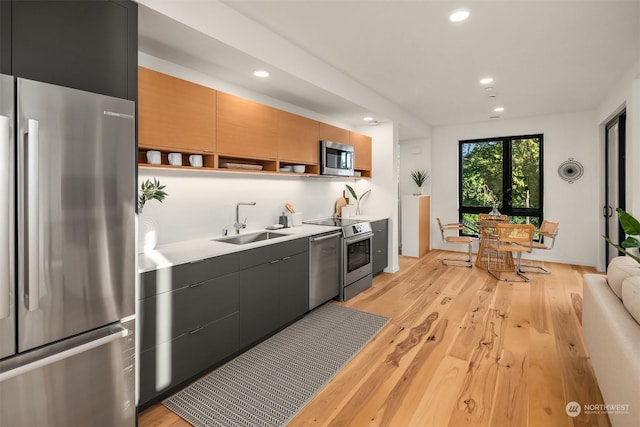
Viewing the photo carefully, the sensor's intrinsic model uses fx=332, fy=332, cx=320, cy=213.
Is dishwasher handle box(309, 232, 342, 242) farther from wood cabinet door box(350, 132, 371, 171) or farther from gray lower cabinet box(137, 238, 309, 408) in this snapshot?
wood cabinet door box(350, 132, 371, 171)

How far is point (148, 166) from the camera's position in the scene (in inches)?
95.3

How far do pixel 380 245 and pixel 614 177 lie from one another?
3.60 meters

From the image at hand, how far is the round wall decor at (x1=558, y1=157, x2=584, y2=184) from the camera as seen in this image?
18.6 ft

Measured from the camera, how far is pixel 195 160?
2730 millimetres

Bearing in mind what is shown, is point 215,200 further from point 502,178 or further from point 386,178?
point 502,178

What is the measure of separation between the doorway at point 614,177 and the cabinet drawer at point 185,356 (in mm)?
5230

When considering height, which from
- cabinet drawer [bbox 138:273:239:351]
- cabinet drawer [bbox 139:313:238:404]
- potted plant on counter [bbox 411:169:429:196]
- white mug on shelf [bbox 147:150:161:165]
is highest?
potted plant on counter [bbox 411:169:429:196]

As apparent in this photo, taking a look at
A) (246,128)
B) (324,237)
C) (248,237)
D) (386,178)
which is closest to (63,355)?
(248,237)

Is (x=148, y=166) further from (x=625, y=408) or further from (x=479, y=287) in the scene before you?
(x=479, y=287)

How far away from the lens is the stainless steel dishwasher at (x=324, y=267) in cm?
347

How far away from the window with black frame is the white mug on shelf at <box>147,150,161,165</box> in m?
5.45

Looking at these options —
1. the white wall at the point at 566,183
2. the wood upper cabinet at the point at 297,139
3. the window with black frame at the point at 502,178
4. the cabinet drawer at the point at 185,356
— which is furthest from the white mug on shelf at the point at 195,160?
the white wall at the point at 566,183

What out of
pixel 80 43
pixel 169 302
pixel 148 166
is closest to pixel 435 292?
pixel 169 302

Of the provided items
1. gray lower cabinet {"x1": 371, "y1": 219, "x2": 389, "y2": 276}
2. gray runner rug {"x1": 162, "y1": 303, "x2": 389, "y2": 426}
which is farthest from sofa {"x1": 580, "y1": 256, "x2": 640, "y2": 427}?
gray lower cabinet {"x1": 371, "y1": 219, "x2": 389, "y2": 276}
